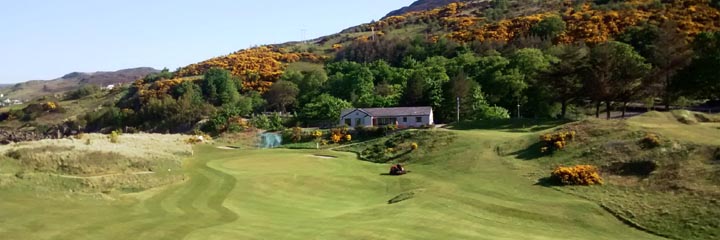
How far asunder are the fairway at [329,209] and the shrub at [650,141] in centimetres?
936

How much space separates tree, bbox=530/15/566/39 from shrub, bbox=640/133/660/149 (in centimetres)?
9019

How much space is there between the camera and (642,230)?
96.9ft

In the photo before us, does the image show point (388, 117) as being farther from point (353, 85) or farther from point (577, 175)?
point (577, 175)

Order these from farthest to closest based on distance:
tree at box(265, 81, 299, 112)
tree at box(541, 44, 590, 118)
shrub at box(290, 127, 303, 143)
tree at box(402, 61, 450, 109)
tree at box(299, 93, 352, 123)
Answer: tree at box(265, 81, 299, 112), tree at box(299, 93, 352, 123), tree at box(402, 61, 450, 109), shrub at box(290, 127, 303, 143), tree at box(541, 44, 590, 118)

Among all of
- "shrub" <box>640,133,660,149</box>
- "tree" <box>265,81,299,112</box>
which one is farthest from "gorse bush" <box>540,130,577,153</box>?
"tree" <box>265,81,299,112</box>

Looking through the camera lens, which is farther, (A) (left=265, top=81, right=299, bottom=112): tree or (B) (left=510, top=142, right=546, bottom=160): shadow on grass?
(A) (left=265, top=81, right=299, bottom=112): tree

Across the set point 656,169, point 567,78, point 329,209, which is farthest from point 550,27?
point 329,209

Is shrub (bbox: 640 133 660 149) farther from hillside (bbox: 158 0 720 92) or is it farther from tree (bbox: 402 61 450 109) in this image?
hillside (bbox: 158 0 720 92)

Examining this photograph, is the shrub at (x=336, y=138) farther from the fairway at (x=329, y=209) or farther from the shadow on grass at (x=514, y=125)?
the fairway at (x=329, y=209)

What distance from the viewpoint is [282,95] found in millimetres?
129000

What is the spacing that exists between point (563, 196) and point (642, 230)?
22.0 feet

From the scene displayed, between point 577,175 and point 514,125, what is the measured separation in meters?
27.5

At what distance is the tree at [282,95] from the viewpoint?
12900 centimetres

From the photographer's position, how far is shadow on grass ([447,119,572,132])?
202 feet
